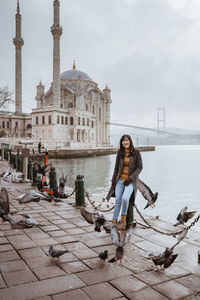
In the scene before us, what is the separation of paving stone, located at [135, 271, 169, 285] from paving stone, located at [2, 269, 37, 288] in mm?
1124

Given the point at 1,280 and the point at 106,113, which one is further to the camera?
the point at 106,113

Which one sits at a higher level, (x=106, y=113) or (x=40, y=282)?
(x=106, y=113)

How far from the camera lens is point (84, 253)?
3.52 metres

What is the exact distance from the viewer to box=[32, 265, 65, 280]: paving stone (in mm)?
2910

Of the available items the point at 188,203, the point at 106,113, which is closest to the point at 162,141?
the point at 106,113

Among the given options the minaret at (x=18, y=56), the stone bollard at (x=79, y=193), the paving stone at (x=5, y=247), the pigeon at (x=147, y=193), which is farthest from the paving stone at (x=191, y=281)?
the minaret at (x=18, y=56)

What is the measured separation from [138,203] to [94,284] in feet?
24.8

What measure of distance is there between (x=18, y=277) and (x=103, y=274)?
89cm

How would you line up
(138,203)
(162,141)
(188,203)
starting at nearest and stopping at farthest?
(138,203)
(188,203)
(162,141)

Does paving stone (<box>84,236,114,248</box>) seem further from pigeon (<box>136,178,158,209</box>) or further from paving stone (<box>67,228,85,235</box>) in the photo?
pigeon (<box>136,178,158,209</box>)

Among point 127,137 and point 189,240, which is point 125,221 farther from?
point 127,137

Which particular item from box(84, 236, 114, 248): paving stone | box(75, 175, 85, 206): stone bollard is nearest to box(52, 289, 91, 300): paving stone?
box(84, 236, 114, 248): paving stone

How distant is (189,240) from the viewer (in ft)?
13.4

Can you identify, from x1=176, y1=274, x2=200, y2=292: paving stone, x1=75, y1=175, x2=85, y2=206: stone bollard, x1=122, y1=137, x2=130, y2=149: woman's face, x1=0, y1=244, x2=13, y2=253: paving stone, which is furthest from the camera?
x1=75, y1=175, x2=85, y2=206: stone bollard
